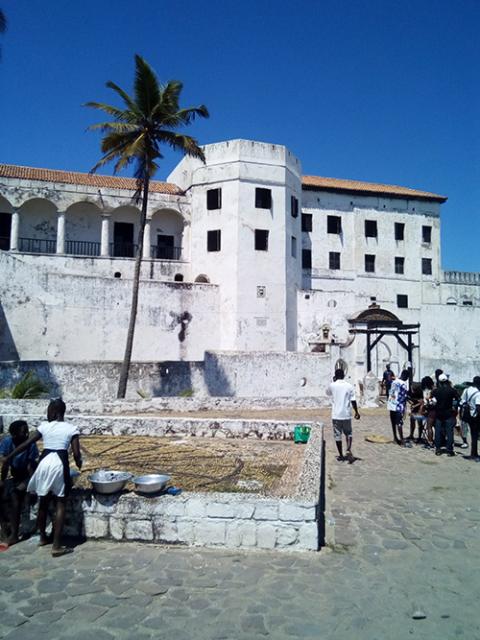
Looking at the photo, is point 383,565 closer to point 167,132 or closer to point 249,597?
point 249,597

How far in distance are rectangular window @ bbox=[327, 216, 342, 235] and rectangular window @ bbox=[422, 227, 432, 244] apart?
6.63m

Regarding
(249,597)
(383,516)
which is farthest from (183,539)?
(383,516)

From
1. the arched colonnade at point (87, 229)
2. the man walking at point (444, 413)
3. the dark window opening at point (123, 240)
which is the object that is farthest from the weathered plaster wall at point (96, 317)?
the man walking at point (444, 413)

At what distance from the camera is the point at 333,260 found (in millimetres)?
32781

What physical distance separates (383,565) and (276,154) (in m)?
25.6

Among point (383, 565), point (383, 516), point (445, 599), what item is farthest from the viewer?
point (383, 516)

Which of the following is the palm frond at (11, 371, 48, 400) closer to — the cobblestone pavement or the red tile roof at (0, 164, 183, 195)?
the cobblestone pavement

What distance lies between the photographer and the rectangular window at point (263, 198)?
27.0 m

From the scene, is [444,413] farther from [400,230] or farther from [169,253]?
[400,230]

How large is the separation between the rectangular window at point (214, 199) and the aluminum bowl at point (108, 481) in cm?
2305

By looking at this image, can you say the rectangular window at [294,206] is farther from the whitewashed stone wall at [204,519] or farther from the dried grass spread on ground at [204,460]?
the whitewashed stone wall at [204,519]

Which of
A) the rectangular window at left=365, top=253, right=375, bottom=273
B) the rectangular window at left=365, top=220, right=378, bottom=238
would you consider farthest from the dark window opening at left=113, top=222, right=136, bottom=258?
the rectangular window at left=365, top=220, right=378, bottom=238

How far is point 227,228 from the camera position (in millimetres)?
26797

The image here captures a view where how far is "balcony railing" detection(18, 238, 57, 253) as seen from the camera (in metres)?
27.5
